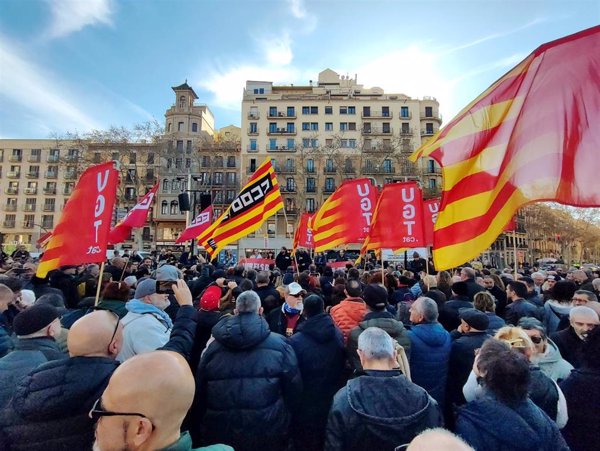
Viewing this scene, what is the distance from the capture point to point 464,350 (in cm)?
317

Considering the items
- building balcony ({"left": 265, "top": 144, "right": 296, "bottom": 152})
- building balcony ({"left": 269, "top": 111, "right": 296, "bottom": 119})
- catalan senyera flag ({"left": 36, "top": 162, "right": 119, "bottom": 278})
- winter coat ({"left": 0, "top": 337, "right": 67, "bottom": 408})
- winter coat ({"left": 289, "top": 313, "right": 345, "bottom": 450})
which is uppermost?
building balcony ({"left": 269, "top": 111, "right": 296, "bottom": 119})

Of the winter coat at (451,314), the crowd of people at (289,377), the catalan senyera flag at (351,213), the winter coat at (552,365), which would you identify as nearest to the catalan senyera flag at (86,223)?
the crowd of people at (289,377)

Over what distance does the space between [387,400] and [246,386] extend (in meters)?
1.10

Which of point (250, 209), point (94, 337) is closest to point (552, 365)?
point (94, 337)

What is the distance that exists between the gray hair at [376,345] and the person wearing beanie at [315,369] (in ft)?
3.00

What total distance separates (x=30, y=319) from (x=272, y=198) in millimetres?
5714

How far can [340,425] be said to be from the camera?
2.13 meters

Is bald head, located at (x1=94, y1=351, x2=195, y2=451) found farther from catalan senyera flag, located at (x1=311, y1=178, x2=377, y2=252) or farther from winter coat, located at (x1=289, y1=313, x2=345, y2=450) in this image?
catalan senyera flag, located at (x1=311, y1=178, x2=377, y2=252)

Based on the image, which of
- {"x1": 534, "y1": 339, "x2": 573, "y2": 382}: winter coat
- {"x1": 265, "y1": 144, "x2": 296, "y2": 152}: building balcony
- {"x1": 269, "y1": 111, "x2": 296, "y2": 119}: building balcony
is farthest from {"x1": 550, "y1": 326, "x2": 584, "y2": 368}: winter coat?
{"x1": 269, "y1": 111, "x2": 296, "y2": 119}: building balcony

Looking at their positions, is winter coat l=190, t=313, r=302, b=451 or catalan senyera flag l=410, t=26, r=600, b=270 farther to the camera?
winter coat l=190, t=313, r=302, b=451

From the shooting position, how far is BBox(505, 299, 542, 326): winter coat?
4.50 m

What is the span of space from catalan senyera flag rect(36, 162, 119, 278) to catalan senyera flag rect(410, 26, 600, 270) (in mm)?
3619

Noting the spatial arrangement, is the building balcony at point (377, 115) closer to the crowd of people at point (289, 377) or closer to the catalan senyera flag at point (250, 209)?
the catalan senyera flag at point (250, 209)

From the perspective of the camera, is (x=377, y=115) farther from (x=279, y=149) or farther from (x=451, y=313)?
(x=451, y=313)
